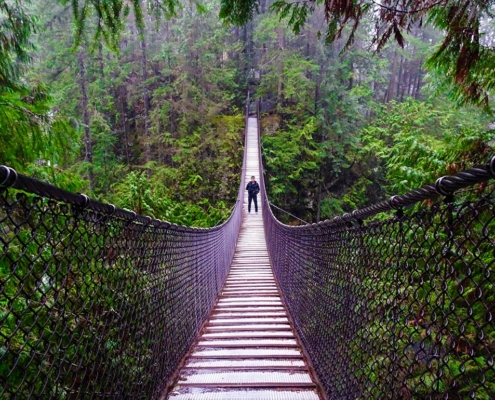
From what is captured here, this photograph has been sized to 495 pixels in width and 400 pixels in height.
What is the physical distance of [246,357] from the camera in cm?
208

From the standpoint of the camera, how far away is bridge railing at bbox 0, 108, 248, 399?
0.79m

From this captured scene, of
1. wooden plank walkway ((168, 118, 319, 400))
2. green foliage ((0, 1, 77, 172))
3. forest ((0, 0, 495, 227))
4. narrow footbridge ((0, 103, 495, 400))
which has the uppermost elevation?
forest ((0, 0, 495, 227))

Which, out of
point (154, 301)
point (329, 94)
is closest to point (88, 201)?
point (154, 301)

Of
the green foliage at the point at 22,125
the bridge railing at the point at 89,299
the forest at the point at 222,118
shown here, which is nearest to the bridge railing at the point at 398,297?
the bridge railing at the point at 89,299

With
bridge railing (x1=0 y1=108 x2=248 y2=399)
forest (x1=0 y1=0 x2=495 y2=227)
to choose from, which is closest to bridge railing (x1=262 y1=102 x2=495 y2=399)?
bridge railing (x1=0 y1=108 x2=248 y2=399)

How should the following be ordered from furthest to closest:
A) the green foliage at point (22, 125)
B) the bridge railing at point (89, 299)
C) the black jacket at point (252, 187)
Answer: the black jacket at point (252, 187)
the green foliage at point (22, 125)
the bridge railing at point (89, 299)

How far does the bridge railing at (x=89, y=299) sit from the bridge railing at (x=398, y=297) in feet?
2.77

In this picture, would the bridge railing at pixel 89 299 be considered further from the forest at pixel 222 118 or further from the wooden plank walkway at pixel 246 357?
the forest at pixel 222 118

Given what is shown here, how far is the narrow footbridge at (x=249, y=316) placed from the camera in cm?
80

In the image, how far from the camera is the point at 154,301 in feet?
5.63

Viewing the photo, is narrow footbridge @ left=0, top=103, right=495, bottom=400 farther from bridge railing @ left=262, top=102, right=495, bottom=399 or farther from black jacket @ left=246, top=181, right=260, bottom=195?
black jacket @ left=246, top=181, right=260, bottom=195

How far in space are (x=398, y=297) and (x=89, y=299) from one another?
3.18 feet

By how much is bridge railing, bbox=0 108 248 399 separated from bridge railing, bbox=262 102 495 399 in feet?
2.77

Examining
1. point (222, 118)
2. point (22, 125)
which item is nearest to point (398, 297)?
point (22, 125)
